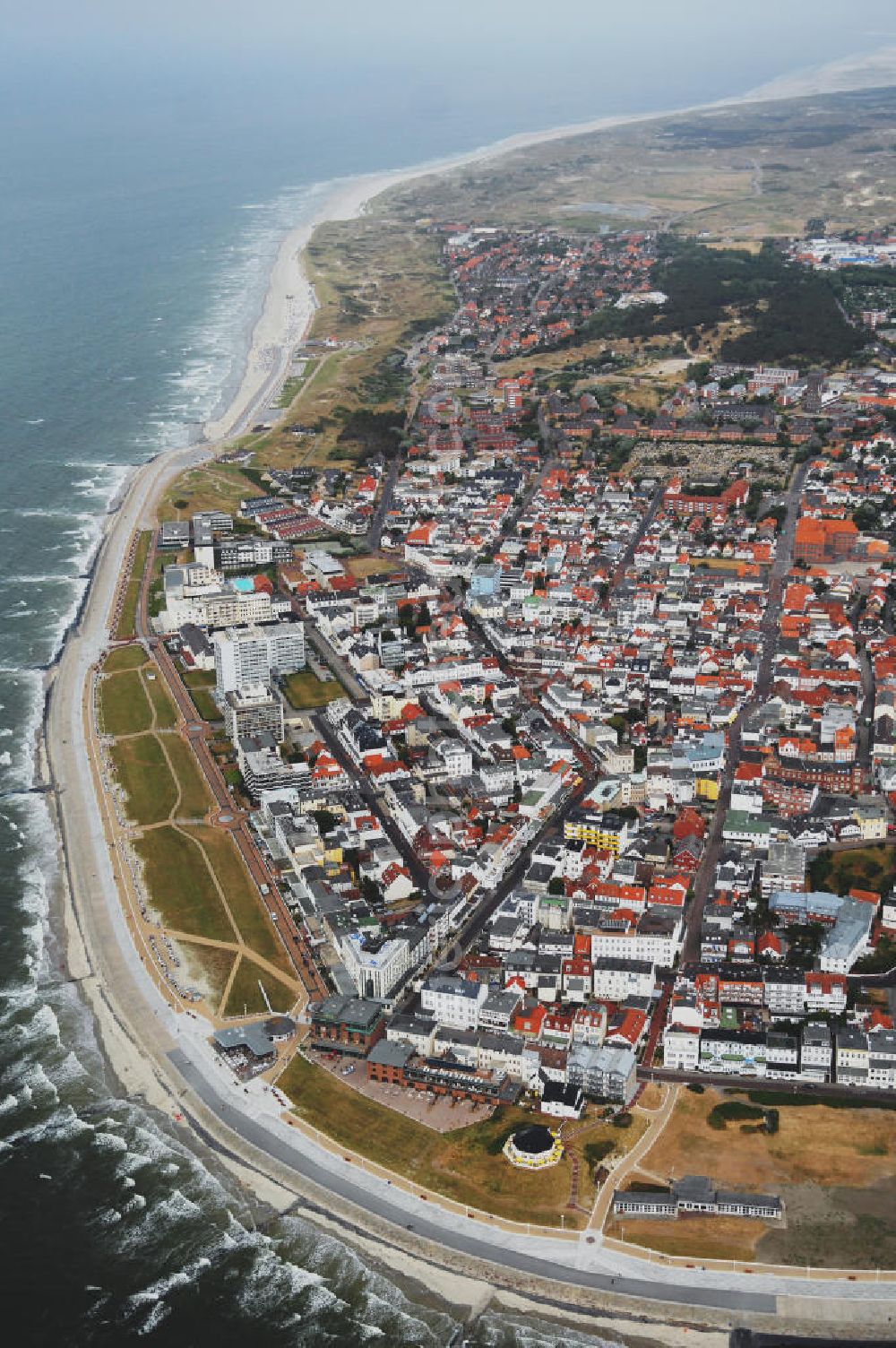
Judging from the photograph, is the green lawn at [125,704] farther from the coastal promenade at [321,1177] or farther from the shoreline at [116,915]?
the coastal promenade at [321,1177]

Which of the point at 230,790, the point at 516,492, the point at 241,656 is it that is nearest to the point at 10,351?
the point at 516,492

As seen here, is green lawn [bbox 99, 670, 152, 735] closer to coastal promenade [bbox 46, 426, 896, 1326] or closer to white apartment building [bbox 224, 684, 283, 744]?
white apartment building [bbox 224, 684, 283, 744]

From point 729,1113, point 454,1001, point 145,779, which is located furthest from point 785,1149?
point 145,779

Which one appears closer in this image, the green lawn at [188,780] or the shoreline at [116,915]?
the shoreline at [116,915]

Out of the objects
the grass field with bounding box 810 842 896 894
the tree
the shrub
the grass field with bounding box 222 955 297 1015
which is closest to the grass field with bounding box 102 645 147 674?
the tree

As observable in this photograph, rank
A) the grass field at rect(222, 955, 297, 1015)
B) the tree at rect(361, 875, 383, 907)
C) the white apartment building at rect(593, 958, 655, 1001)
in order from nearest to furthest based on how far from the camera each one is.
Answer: the white apartment building at rect(593, 958, 655, 1001) < the grass field at rect(222, 955, 297, 1015) < the tree at rect(361, 875, 383, 907)

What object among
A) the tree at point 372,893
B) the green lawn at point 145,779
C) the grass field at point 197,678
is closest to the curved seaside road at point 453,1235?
the tree at point 372,893

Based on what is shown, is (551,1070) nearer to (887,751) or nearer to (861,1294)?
(861,1294)
